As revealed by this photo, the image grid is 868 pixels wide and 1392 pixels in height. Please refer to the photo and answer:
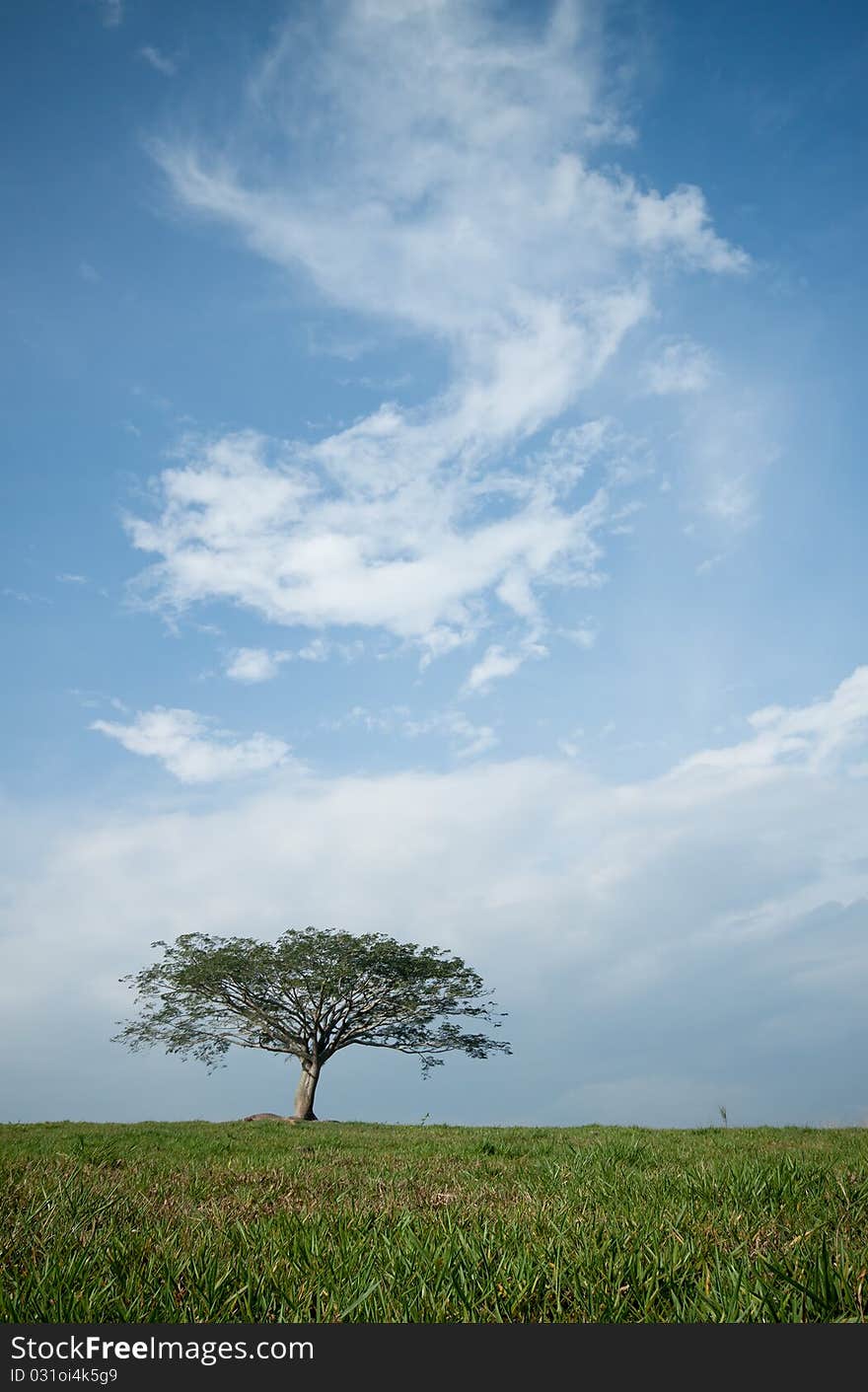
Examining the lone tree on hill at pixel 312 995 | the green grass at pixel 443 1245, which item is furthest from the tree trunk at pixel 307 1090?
the green grass at pixel 443 1245

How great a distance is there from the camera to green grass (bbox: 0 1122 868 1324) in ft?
9.75

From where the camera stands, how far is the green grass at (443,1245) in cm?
297

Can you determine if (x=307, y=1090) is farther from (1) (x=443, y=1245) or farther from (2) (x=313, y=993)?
(1) (x=443, y=1245)

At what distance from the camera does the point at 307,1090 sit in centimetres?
3669

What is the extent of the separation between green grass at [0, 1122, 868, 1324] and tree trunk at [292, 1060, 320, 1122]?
33.2 meters

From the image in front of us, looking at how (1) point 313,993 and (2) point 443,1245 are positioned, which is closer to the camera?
(2) point 443,1245

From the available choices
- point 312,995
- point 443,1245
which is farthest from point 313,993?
point 443,1245

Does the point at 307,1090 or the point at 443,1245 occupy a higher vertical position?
the point at 443,1245

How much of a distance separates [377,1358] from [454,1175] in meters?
5.25

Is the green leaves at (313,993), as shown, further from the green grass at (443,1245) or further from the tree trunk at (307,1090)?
the green grass at (443,1245)

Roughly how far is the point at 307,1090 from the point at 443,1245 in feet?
123

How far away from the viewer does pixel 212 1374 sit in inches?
94.8

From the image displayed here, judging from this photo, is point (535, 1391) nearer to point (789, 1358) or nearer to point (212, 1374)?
point (789, 1358)

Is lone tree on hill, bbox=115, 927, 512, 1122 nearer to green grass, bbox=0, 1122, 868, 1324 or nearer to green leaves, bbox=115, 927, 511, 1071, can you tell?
green leaves, bbox=115, 927, 511, 1071
